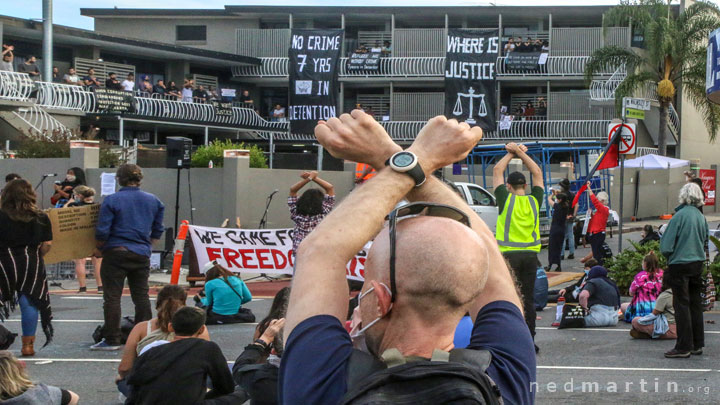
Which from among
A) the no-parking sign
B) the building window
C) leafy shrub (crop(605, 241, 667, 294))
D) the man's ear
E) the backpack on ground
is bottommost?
leafy shrub (crop(605, 241, 667, 294))

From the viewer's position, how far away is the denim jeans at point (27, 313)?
29.3 feet

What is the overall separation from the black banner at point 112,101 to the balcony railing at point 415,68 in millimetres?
10889

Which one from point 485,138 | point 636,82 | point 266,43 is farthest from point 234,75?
point 636,82

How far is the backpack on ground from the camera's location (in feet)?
5.71

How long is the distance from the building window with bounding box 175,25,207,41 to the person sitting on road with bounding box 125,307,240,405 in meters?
42.4

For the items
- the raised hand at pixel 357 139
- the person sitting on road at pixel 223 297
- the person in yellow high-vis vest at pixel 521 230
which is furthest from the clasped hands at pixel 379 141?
the person sitting on road at pixel 223 297

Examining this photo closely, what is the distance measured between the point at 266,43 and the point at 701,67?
20364 mm

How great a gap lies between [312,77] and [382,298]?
2731 cm

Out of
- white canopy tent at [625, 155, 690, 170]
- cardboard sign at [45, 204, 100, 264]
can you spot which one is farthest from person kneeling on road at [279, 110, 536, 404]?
white canopy tent at [625, 155, 690, 170]

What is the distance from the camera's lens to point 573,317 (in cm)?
1120

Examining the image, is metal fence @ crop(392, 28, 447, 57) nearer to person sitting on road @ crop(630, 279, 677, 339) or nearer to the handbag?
the handbag

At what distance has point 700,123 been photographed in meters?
44.2

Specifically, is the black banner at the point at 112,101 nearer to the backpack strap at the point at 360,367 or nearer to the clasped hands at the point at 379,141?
the clasped hands at the point at 379,141

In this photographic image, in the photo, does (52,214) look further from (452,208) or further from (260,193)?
(260,193)
